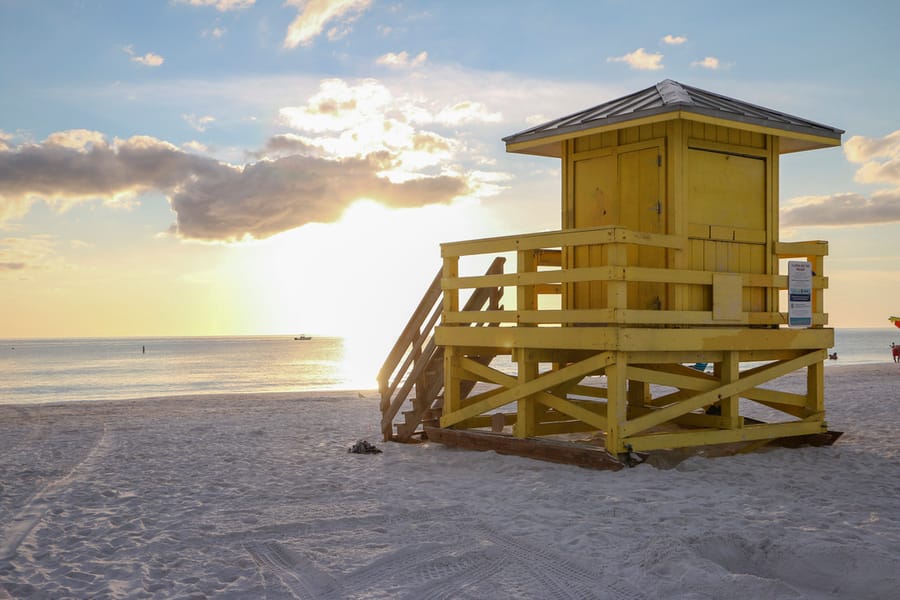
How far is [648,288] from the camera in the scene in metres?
9.26

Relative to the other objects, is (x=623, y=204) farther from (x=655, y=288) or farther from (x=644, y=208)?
(x=655, y=288)

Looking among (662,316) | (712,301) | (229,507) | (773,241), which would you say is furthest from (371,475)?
(773,241)

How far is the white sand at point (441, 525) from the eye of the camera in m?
4.94

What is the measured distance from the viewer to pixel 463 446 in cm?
980

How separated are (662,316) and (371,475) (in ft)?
11.7

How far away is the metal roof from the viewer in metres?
8.80

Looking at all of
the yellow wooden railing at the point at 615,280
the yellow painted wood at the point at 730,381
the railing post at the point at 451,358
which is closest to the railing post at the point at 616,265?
the yellow wooden railing at the point at 615,280

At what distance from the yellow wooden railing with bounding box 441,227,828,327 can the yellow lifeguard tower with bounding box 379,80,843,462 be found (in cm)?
→ 2

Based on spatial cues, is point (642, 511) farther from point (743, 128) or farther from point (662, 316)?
point (743, 128)

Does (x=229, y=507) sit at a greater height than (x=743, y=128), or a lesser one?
lesser

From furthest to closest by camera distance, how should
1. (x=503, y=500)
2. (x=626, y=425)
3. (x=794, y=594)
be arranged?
(x=626, y=425), (x=503, y=500), (x=794, y=594)

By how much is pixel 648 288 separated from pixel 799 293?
2.18 m

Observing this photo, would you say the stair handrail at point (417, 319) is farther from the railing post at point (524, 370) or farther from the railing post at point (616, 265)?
the railing post at point (616, 265)

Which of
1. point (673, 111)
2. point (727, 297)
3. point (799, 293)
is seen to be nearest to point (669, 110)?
point (673, 111)
